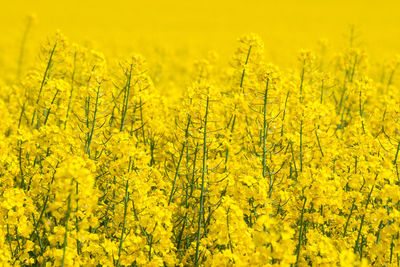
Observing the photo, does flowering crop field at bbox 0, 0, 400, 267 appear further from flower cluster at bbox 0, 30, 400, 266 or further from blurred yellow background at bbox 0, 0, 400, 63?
blurred yellow background at bbox 0, 0, 400, 63

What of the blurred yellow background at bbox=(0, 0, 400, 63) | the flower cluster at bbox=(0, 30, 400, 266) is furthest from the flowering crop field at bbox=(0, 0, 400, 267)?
the blurred yellow background at bbox=(0, 0, 400, 63)

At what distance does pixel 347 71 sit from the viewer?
701cm

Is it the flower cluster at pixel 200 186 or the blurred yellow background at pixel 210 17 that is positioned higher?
the blurred yellow background at pixel 210 17

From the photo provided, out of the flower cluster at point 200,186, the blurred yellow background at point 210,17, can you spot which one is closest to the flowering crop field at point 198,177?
the flower cluster at point 200,186

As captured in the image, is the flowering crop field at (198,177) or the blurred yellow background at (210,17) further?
the blurred yellow background at (210,17)

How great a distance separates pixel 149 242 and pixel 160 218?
270mm

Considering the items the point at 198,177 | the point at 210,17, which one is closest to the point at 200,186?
the point at 198,177

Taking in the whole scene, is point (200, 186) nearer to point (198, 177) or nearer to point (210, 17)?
point (198, 177)

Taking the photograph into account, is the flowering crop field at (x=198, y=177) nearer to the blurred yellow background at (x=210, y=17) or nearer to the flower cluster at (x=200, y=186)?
the flower cluster at (x=200, y=186)

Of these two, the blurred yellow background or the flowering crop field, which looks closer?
the flowering crop field

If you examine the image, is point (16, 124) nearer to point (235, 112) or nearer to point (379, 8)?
point (235, 112)

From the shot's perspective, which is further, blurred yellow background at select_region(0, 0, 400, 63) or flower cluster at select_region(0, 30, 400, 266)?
blurred yellow background at select_region(0, 0, 400, 63)

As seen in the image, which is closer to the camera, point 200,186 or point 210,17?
point 200,186

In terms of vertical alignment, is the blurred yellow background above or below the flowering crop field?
above
